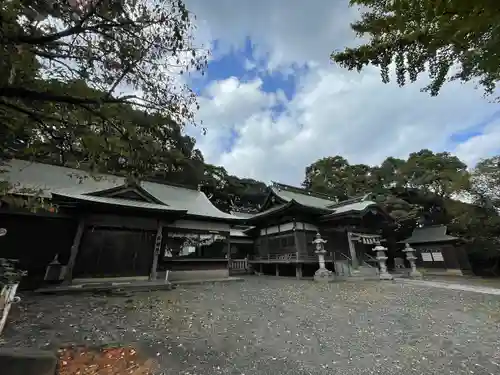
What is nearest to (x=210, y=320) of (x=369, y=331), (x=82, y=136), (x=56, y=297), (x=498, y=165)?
(x=369, y=331)

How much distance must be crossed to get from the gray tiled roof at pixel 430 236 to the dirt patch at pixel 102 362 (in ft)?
93.9

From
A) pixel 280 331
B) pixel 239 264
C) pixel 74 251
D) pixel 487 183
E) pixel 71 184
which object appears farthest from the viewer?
pixel 487 183

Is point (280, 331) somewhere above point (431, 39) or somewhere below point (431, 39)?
below

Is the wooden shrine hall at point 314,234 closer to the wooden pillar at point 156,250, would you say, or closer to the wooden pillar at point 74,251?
the wooden pillar at point 156,250

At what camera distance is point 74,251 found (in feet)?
34.4

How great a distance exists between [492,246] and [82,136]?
97.2 ft

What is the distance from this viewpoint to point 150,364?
13.1ft

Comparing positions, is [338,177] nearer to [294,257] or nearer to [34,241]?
[294,257]

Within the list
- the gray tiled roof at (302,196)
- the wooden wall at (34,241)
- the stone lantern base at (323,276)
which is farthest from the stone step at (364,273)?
the wooden wall at (34,241)

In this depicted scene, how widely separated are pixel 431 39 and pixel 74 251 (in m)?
12.8

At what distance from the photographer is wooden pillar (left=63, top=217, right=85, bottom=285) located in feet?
33.4

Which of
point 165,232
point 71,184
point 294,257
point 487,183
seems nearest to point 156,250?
point 165,232

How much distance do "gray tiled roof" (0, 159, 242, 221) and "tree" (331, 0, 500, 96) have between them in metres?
9.20

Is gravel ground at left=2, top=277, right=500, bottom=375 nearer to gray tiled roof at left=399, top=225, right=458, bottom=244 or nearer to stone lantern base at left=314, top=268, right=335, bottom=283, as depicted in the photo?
stone lantern base at left=314, top=268, right=335, bottom=283
